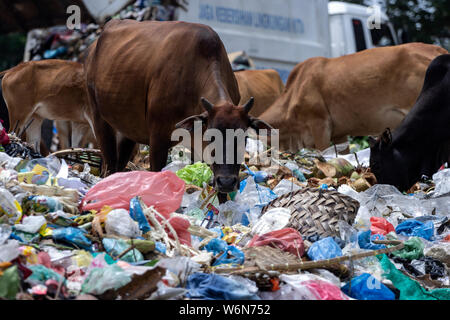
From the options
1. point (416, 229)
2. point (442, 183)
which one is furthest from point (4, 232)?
point (442, 183)

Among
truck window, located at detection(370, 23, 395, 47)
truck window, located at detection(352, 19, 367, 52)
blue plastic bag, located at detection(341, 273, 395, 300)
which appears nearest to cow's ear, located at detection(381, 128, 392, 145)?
blue plastic bag, located at detection(341, 273, 395, 300)

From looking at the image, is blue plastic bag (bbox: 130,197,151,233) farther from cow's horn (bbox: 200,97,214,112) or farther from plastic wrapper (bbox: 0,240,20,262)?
cow's horn (bbox: 200,97,214,112)

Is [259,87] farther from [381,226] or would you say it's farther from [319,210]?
[319,210]

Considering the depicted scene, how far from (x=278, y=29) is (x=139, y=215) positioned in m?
7.56

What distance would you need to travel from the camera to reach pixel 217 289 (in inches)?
106

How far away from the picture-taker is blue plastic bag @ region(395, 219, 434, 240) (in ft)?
13.3

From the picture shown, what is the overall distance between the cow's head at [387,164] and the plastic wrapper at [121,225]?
338 cm

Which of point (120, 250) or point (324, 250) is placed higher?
point (120, 250)

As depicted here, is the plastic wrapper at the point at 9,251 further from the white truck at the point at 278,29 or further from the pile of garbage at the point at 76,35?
the white truck at the point at 278,29

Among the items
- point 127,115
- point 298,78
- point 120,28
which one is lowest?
point 298,78
